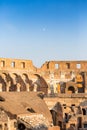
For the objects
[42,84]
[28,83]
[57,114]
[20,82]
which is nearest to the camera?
[57,114]

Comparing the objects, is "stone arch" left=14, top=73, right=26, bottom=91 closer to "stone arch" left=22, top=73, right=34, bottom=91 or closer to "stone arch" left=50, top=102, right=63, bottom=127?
"stone arch" left=22, top=73, right=34, bottom=91

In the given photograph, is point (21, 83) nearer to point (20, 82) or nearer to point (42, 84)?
point (20, 82)

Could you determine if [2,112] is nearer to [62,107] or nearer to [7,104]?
[7,104]

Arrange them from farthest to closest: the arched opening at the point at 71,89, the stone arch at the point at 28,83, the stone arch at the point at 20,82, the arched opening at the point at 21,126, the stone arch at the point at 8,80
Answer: the arched opening at the point at 71,89 < the stone arch at the point at 20,82 < the stone arch at the point at 28,83 < the stone arch at the point at 8,80 < the arched opening at the point at 21,126

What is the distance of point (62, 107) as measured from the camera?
44375 millimetres

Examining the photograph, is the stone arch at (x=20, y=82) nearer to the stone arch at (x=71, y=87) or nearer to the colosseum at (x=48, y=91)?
the colosseum at (x=48, y=91)

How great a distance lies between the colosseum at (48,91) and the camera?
41.3 meters

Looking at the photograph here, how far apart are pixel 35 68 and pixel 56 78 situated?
381 centimetres

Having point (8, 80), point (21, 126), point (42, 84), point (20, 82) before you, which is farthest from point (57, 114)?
point (8, 80)

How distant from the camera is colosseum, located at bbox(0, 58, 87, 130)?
4128 cm

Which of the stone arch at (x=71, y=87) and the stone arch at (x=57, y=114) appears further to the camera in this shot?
the stone arch at (x=71, y=87)

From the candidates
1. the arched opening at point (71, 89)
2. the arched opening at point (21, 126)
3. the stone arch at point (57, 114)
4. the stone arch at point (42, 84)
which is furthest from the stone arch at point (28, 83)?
the arched opening at point (21, 126)

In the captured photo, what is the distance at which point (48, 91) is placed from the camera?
51812 millimetres

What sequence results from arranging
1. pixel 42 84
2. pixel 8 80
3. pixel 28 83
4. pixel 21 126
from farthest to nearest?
pixel 42 84 → pixel 28 83 → pixel 8 80 → pixel 21 126
